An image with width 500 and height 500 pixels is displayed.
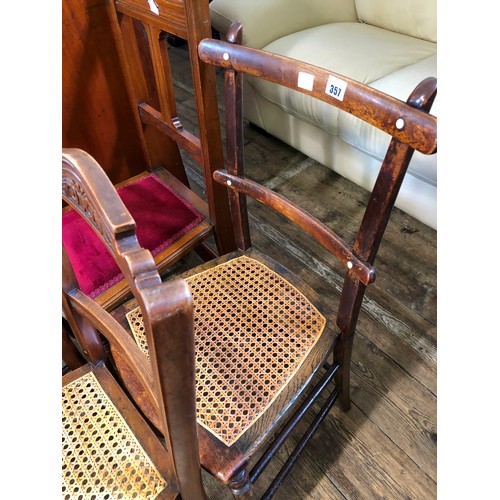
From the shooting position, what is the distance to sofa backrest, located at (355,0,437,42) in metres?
1.55

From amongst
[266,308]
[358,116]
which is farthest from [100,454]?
[358,116]

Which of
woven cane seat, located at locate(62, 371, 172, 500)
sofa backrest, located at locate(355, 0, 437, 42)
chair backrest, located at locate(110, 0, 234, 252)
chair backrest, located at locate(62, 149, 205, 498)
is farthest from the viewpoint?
sofa backrest, located at locate(355, 0, 437, 42)

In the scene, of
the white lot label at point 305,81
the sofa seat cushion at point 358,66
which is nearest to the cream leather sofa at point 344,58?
the sofa seat cushion at point 358,66

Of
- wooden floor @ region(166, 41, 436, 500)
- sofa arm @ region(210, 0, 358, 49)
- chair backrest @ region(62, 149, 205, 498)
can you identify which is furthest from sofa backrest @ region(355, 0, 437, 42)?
chair backrest @ region(62, 149, 205, 498)

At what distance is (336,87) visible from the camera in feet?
1.94

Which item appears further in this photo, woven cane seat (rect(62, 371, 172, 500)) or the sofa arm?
the sofa arm

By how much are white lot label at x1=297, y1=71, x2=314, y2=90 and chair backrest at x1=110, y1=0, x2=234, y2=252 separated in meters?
0.28

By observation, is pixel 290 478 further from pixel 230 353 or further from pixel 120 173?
pixel 120 173

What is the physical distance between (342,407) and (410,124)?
2.62ft

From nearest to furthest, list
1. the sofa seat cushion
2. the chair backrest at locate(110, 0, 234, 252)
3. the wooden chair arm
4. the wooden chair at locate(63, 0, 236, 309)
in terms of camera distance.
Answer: the wooden chair arm, the chair backrest at locate(110, 0, 234, 252), the wooden chair at locate(63, 0, 236, 309), the sofa seat cushion

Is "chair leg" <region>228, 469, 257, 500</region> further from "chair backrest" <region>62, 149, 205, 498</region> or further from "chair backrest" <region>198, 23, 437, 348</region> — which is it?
"chair backrest" <region>198, 23, 437, 348</region>

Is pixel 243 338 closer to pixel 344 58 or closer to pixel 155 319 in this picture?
pixel 155 319

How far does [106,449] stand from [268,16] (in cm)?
159

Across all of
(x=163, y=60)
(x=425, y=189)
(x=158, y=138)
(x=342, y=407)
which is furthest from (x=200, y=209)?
(x=425, y=189)
